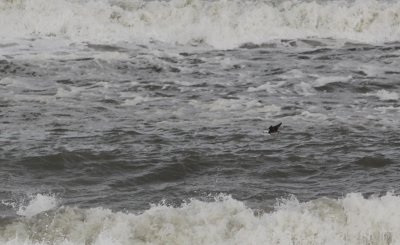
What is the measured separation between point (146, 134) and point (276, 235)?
170 inches

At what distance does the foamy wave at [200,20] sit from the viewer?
840 inches

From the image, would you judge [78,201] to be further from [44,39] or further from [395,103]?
[44,39]

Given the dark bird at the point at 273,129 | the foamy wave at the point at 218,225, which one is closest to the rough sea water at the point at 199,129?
the foamy wave at the point at 218,225

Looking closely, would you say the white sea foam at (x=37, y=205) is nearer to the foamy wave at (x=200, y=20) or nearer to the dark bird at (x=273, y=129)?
the dark bird at (x=273, y=129)

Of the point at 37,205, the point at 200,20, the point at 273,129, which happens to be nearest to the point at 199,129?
the point at 273,129

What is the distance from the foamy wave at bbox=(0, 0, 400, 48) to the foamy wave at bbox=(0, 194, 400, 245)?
12509 mm

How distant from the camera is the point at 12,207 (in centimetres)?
869

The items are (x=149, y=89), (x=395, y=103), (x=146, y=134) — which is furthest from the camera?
(x=149, y=89)

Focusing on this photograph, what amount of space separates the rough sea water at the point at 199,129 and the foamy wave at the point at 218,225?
0.05 ft

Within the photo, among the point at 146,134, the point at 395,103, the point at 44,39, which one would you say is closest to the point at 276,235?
the point at 146,134

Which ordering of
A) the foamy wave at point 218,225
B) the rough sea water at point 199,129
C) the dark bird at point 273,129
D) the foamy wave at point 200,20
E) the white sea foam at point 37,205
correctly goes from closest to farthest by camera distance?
the foamy wave at point 218,225, the rough sea water at point 199,129, the white sea foam at point 37,205, the dark bird at point 273,129, the foamy wave at point 200,20

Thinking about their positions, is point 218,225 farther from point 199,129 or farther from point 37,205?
point 199,129

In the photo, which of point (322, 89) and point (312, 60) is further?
point (312, 60)

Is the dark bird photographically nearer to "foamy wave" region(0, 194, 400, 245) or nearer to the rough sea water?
the rough sea water
